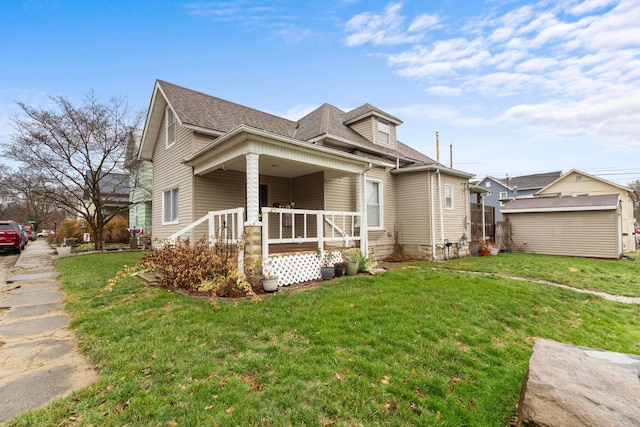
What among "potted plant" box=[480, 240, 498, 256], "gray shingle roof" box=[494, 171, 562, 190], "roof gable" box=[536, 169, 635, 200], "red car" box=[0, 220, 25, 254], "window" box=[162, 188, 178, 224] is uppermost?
"gray shingle roof" box=[494, 171, 562, 190]

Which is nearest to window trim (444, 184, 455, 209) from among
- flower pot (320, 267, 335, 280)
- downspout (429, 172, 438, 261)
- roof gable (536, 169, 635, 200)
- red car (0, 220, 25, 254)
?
downspout (429, 172, 438, 261)

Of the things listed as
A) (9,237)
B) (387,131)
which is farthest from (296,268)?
(9,237)

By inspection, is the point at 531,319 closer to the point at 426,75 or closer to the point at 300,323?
the point at 300,323

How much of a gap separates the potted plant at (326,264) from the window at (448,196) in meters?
7.07

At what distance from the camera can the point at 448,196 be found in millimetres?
12820

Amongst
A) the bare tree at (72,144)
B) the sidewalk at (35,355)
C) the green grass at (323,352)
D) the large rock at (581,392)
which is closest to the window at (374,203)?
the green grass at (323,352)

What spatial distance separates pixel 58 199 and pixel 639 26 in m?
24.9

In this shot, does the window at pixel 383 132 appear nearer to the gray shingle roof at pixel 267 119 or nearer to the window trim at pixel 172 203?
the gray shingle roof at pixel 267 119

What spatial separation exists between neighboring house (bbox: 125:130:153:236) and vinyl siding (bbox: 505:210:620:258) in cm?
2051

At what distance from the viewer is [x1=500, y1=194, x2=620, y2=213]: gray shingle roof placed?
13500 millimetres

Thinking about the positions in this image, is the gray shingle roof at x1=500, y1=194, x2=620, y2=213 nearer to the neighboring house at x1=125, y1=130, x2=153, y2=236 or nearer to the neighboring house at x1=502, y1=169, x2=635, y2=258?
the neighboring house at x1=502, y1=169, x2=635, y2=258

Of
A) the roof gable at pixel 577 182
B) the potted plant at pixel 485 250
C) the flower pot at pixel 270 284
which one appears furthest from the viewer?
the roof gable at pixel 577 182

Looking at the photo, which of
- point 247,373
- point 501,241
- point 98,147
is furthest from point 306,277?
point 98,147

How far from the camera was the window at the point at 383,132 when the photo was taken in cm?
1338
